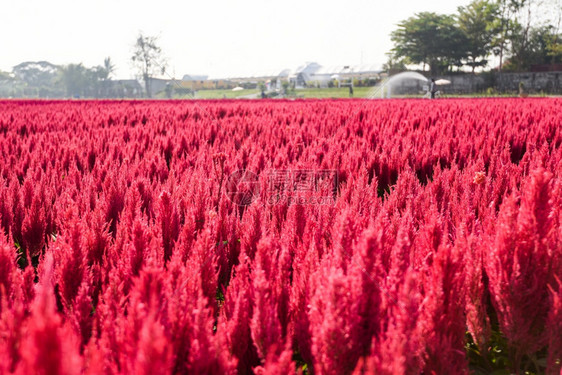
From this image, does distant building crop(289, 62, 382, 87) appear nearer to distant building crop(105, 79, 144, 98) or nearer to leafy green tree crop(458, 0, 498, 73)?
leafy green tree crop(458, 0, 498, 73)

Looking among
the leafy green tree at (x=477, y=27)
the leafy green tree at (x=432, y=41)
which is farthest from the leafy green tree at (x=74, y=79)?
the leafy green tree at (x=477, y=27)

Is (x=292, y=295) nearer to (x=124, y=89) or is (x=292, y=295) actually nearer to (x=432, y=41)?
(x=432, y=41)

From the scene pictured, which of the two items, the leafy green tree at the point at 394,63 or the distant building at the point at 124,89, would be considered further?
the distant building at the point at 124,89

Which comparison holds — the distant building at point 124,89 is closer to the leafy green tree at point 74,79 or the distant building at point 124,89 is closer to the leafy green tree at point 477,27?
the leafy green tree at point 74,79

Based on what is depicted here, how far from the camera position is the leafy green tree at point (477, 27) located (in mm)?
50906

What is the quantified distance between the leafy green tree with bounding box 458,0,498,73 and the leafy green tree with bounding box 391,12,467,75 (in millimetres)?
839

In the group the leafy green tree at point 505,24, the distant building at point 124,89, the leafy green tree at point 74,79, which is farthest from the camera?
the leafy green tree at point 74,79


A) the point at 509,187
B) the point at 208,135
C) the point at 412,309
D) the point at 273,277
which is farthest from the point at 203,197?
the point at 208,135

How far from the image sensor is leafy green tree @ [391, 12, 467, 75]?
2114 inches

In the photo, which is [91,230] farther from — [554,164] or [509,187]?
[554,164]

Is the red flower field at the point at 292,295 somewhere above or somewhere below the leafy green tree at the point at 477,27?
below

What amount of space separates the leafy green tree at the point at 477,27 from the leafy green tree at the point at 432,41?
2.75ft

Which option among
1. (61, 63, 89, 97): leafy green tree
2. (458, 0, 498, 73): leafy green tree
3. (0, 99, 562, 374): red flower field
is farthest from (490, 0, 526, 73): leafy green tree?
(61, 63, 89, 97): leafy green tree

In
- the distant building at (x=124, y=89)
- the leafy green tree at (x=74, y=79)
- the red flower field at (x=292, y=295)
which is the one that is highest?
the leafy green tree at (x=74, y=79)
